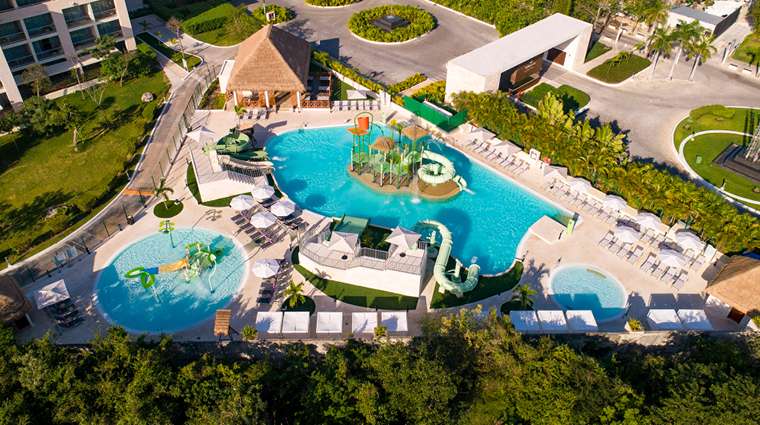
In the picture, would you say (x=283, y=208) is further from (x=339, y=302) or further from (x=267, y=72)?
(x=267, y=72)

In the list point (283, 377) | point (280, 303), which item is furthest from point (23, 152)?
point (283, 377)

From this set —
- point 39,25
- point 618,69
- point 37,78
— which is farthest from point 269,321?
point 618,69

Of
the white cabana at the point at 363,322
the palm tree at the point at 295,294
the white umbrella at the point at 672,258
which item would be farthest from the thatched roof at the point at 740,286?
the palm tree at the point at 295,294

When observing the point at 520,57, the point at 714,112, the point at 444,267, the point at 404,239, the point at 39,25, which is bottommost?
the point at 444,267

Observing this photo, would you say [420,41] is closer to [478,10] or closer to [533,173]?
[478,10]

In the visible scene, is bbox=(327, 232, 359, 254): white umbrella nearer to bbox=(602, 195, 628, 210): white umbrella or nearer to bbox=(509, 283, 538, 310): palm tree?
bbox=(509, 283, 538, 310): palm tree

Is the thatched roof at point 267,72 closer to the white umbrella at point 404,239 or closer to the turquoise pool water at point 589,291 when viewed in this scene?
the white umbrella at point 404,239
